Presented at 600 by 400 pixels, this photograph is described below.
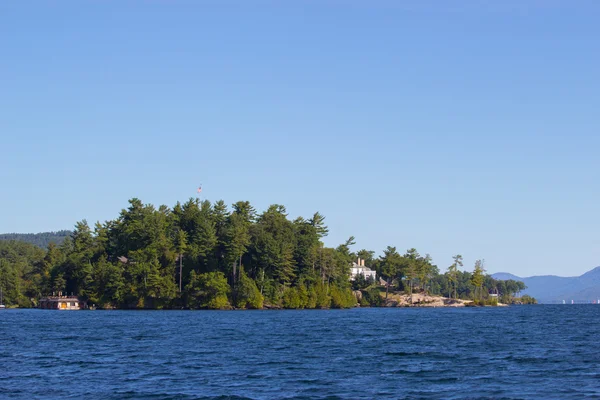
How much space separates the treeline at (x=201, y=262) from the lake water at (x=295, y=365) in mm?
73118

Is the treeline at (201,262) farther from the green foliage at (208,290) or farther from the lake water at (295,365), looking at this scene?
the lake water at (295,365)

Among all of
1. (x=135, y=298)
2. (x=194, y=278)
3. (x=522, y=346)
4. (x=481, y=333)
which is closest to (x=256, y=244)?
(x=194, y=278)

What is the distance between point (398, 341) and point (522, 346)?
37.2ft

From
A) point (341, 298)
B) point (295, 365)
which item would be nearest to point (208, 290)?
point (341, 298)

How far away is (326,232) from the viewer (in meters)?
183

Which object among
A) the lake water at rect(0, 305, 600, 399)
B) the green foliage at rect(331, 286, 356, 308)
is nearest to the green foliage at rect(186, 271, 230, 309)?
the green foliage at rect(331, 286, 356, 308)

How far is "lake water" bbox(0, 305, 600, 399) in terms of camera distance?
3597cm

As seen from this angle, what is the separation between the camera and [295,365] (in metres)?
46.7

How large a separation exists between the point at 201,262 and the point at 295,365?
111112 mm

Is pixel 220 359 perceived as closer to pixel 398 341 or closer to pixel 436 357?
pixel 436 357

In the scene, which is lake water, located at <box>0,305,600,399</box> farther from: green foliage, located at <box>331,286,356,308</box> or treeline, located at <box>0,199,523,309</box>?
green foliage, located at <box>331,286,356,308</box>

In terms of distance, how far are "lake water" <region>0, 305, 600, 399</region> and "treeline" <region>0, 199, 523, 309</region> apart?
73118 mm

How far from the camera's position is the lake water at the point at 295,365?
118 ft

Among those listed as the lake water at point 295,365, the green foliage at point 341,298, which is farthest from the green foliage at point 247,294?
the lake water at point 295,365
